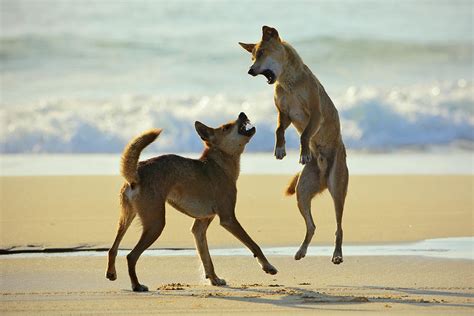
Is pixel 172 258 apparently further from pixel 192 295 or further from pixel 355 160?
pixel 355 160

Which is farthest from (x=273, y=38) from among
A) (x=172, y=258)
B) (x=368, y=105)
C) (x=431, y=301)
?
(x=368, y=105)

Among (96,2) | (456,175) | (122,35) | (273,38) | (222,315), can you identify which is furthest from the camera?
(96,2)

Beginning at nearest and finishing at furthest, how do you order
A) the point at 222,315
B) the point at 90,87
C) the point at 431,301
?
the point at 222,315, the point at 431,301, the point at 90,87

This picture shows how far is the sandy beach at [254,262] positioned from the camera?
8.64m

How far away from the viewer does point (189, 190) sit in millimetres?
9914

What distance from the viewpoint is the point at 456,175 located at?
59.4ft

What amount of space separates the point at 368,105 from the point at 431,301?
60.6 ft

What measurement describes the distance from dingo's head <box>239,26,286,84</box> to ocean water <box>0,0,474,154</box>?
1252 centimetres

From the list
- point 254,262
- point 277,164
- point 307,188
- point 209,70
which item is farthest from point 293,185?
point 209,70

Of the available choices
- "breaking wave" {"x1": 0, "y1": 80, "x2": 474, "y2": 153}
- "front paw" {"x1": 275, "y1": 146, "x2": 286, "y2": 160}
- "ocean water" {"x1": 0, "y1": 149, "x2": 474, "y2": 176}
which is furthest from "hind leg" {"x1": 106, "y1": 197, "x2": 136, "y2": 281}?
"breaking wave" {"x1": 0, "y1": 80, "x2": 474, "y2": 153}

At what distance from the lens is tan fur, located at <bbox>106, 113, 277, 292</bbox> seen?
31.1 ft

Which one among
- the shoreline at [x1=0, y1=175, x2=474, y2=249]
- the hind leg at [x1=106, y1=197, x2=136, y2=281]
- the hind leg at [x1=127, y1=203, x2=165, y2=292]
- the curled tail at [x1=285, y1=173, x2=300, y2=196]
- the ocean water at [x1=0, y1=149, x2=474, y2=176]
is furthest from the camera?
the ocean water at [x1=0, y1=149, x2=474, y2=176]

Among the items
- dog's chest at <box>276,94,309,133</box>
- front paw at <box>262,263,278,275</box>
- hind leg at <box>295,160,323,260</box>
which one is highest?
dog's chest at <box>276,94,309,133</box>

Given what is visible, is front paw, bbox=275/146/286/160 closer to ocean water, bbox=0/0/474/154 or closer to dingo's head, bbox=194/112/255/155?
dingo's head, bbox=194/112/255/155
